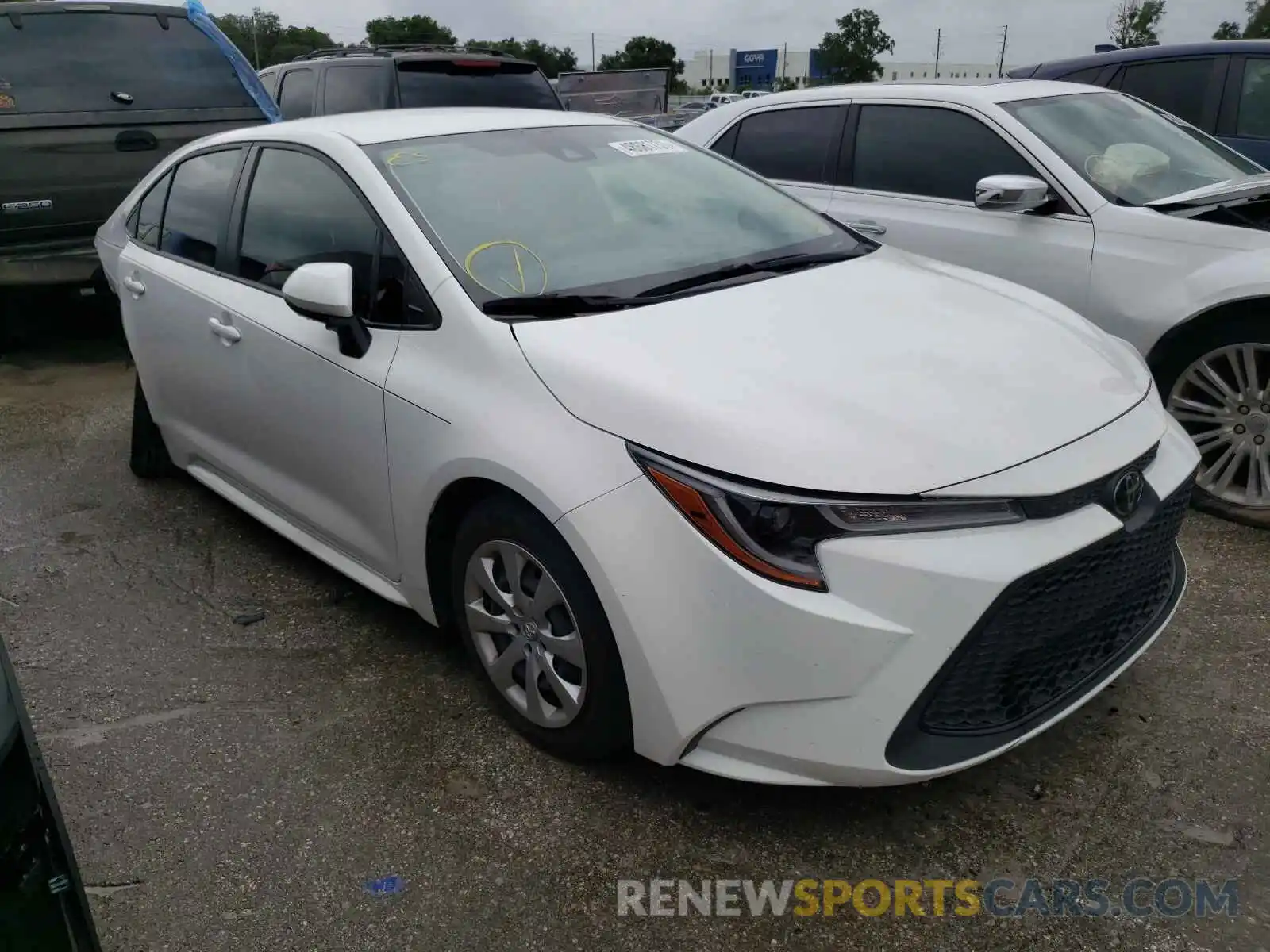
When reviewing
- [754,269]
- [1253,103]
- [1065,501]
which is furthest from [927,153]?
[1065,501]

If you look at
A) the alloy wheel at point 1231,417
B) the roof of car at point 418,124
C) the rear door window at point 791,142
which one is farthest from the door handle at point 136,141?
the alloy wheel at point 1231,417

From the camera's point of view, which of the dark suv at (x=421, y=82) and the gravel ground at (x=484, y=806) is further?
the dark suv at (x=421, y=82)

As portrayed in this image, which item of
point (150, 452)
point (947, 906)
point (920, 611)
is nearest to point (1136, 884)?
point (947, 906)

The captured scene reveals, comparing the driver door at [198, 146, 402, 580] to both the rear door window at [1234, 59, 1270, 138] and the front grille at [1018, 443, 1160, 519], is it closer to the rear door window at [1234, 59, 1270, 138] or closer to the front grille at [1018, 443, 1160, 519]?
the front grille at [1018, 443, 1160, 519]

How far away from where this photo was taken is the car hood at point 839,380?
2146mm

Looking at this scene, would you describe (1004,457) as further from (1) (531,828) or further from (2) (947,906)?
(1) (531,828)

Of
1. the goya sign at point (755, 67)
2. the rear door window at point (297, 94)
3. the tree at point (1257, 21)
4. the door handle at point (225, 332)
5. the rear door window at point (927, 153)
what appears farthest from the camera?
the goya sign at point (755, 67)

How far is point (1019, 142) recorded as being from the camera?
448cm

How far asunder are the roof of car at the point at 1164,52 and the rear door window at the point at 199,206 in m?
5.40

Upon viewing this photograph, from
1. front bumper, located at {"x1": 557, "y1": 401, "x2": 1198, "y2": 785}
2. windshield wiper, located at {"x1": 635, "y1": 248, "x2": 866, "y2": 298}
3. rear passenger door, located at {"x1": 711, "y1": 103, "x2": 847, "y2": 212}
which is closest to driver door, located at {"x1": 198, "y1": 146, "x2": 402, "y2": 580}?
windshield wiper, located at {"x1": 635, "y1": 248, "x2": 866, "y2": 298}

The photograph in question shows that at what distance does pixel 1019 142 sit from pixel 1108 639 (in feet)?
9.14

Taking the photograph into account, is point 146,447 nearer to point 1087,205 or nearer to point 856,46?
point 1087,205

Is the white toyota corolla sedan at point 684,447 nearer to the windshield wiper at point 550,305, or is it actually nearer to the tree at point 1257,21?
the windshield wiper at point 550,305

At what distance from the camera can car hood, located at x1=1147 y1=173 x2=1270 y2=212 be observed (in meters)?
4.14
